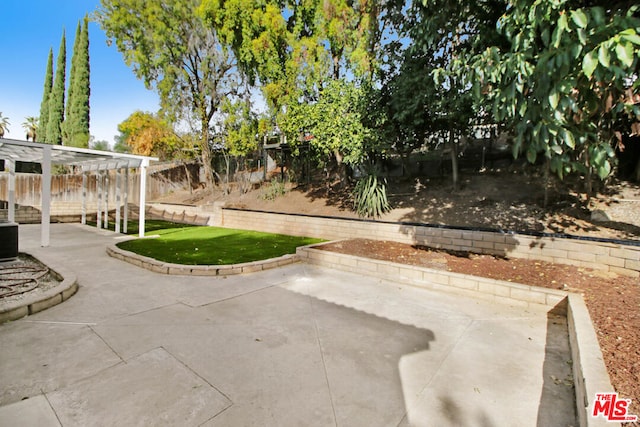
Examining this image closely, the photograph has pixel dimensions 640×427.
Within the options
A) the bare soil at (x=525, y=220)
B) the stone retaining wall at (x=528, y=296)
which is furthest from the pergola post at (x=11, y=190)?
the stone retaining wall at (x=528, y=296)

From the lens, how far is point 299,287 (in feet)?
15.7

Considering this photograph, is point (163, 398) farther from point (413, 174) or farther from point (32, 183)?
point (32, 183)

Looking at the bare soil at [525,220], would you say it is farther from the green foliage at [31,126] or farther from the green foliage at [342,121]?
the green foliage at [31,126]

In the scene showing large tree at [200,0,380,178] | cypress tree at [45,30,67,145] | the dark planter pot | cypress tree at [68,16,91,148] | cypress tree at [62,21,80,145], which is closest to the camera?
the dark planter pot

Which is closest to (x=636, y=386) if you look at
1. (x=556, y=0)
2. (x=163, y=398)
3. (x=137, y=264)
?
(x=556, y=0)

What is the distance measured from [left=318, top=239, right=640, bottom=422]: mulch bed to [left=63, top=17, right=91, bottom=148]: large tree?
2985cm

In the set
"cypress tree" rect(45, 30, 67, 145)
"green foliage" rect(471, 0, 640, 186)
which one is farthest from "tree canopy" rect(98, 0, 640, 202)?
"cypress tree" rect(45, 30, 67, 145)

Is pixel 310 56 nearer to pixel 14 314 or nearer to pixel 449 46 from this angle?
pixel 449 46

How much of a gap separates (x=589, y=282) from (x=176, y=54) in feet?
66.9

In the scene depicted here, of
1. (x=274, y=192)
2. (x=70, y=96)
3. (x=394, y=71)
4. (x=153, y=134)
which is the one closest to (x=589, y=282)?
(x=394, y=71)

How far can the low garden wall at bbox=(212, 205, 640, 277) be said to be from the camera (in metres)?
4.60

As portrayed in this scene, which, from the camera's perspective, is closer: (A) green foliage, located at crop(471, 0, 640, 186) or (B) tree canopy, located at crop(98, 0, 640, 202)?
(A) green foliage, located at crop(471, 0, 640, 186)

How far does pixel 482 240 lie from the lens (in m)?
6.18

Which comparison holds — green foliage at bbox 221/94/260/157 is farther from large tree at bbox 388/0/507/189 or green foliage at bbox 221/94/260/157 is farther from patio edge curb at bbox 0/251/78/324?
patio edge curb at bbox 0/251/78/324
